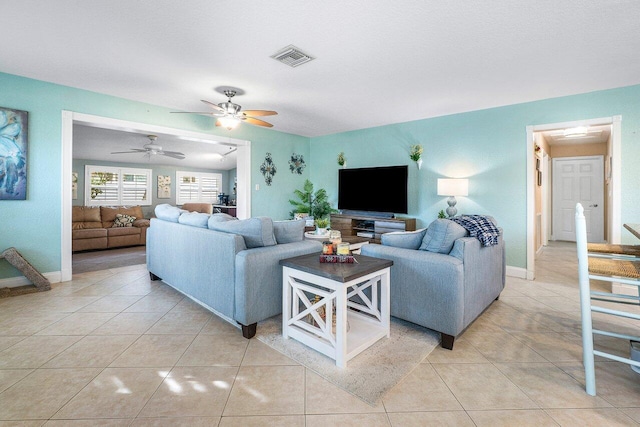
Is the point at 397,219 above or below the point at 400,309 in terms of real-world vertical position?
above

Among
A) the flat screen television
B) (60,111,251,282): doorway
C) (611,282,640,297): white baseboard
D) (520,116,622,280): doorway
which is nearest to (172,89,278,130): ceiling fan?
(60,111,251,282): doorway

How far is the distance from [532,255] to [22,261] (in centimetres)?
599

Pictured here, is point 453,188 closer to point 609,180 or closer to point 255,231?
point 609,180

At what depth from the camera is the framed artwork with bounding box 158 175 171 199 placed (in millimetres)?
8344

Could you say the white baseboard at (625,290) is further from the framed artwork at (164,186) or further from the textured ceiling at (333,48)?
the framed artwork at (164,186)


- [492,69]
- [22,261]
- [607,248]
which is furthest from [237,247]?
[492,69]

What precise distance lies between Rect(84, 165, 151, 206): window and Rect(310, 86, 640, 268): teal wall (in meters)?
6.00

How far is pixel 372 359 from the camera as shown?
75.5 inches

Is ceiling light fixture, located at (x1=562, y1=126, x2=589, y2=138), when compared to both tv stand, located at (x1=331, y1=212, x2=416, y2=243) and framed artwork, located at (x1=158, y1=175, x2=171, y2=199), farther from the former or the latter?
framed artwork, located at (x1=158, y1=175, x2=171, y2=199)

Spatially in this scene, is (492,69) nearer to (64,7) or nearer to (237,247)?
(237,247)

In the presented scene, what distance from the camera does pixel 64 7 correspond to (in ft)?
6.82

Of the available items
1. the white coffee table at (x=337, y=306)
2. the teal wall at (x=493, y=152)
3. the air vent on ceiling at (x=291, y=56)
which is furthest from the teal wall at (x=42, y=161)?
the teal wall at (x=493, y=152)

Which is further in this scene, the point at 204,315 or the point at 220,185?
the point at 220,185

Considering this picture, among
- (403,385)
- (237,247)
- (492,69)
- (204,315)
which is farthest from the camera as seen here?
(492,69)
